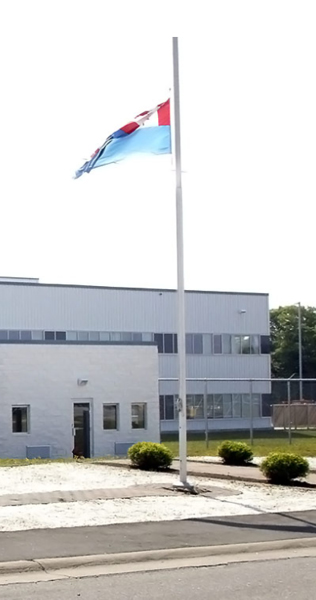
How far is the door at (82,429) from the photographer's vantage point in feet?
118

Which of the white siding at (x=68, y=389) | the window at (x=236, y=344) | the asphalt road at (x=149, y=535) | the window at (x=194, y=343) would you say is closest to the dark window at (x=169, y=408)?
the window at (x=194, y=343)

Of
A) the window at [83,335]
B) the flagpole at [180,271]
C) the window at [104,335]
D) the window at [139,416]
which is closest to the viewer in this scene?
the flagpole at [180,271]

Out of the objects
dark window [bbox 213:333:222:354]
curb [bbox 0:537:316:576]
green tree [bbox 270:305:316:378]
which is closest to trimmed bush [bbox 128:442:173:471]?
curb [bbox 0:537:316:576]

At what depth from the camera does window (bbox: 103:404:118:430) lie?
121ft

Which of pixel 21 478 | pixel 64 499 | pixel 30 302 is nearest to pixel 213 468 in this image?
pixel 21 478

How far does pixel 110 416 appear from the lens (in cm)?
3709

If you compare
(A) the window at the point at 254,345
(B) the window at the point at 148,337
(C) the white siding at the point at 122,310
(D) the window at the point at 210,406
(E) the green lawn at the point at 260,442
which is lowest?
(E) the green lawn at the point at 260,442

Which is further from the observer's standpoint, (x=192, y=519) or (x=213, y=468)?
(x=213, y=468)

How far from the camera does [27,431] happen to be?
115 ft

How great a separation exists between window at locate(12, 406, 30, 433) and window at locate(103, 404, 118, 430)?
319 centimetres

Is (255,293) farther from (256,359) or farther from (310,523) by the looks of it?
(310,523)

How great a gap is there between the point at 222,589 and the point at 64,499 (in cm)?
641

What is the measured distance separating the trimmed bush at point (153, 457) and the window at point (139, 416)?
1699 centimetres

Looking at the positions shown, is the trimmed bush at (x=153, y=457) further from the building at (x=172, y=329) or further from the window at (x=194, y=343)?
the window at (x=194, y=343)
